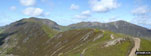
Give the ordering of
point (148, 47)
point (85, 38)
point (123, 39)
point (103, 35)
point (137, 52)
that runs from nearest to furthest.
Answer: point (137, 52)
point (148, 47)
point (123, 39)
point (103, 35)
point (85, 38)

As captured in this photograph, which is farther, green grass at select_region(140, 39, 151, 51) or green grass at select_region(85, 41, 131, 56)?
green grass at select_region(140, 39, 151, 51)

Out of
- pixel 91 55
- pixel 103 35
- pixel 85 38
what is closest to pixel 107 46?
pixel 91 55

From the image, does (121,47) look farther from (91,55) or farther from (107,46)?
(91,55)

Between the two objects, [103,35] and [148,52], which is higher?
[103,35]

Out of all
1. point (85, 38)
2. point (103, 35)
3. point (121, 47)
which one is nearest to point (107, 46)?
point (121, 47)

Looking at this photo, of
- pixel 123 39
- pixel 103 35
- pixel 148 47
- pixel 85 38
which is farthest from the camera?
pixel 85 38

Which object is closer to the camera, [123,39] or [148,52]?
[148,52]

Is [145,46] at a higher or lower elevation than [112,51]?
lower

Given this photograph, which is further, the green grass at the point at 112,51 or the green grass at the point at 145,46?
the green grass at the point at 145,46

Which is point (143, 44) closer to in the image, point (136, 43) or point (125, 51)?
point (136, 43)

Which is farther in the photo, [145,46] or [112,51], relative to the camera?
[145,46]
